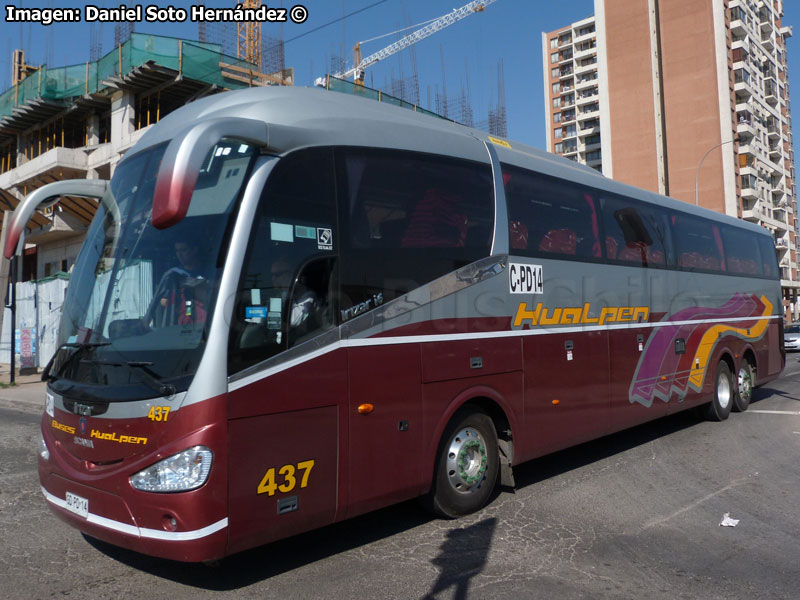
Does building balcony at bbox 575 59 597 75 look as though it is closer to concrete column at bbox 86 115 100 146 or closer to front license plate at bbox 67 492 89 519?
concrete column at bbox 86 115 100 146

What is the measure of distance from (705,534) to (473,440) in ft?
6.84

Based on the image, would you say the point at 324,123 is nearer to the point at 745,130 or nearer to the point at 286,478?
the point at 286,478

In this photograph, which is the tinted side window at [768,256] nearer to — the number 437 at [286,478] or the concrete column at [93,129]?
the number 437 at [286,478]

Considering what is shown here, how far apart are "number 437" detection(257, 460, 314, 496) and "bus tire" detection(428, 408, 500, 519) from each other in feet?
5.19

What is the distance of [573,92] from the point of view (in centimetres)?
9625

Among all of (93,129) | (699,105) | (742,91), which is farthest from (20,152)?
(742,91)

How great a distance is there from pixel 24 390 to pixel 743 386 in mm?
16922

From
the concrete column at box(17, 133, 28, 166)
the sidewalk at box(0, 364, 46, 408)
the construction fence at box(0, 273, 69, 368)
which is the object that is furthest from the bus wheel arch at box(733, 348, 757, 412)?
the concrete column at box(17, 133, 28, 166)

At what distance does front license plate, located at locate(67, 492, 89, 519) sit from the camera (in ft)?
14.7

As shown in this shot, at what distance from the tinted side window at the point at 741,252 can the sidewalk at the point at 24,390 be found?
1326 centimetres

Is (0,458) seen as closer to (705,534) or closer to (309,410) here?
(309,410)

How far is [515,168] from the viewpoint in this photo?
705cm

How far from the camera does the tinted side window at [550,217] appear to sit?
6.89 m

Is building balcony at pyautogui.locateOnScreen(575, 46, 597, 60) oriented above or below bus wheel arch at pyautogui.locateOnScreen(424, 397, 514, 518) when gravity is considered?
above
